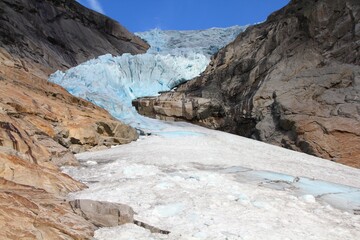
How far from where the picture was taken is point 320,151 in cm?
1193

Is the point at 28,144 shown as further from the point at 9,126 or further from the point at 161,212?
the point at 161,212

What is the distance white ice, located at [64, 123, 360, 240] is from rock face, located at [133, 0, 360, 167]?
153 inches

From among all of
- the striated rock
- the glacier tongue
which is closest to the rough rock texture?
the glacier tongue

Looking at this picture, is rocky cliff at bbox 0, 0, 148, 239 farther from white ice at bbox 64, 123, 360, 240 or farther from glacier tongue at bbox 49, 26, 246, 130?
glacier tongue at bbox 49, 26, 246, 130

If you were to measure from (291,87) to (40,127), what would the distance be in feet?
31.0

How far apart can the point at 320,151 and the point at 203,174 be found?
7.05m

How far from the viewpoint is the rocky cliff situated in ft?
11.2

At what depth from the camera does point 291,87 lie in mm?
14523

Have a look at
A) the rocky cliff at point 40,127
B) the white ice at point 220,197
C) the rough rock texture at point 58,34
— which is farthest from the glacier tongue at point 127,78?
the white ice at point 220,197

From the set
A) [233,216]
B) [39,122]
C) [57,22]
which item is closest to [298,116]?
[39,122]

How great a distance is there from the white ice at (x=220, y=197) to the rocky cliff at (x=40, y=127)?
1.42 feet

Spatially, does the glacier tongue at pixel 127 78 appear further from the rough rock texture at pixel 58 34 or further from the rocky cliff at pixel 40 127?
the rough rock texture at pixel 58 34

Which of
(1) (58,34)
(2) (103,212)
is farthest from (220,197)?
(1) (58,34)

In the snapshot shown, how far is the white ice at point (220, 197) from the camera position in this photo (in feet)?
12.6
